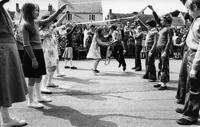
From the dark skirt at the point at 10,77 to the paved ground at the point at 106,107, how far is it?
2.06 feet

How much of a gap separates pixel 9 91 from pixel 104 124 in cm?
161

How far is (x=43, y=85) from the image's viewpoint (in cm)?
802

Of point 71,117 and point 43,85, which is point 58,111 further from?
point 43,85

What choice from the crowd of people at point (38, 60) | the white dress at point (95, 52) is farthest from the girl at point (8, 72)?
the white dress at point (95, 52)

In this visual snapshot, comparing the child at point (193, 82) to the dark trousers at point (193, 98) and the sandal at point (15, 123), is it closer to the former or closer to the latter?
the dark trousers at point (193, 98)

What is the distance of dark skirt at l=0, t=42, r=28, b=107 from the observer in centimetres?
469

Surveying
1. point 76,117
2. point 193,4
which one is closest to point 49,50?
point 76,117

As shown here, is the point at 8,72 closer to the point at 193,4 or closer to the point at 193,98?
the point at 193,98

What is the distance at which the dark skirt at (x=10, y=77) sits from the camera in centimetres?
469

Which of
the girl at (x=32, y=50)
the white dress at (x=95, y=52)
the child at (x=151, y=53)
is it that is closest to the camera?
the girl at (x=32, y=50)

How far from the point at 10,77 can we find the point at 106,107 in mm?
2292

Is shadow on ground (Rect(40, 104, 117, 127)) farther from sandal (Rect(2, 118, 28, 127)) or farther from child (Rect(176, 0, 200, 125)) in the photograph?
child (Rect(176, 0, 200, 125))

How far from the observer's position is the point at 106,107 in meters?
6.40

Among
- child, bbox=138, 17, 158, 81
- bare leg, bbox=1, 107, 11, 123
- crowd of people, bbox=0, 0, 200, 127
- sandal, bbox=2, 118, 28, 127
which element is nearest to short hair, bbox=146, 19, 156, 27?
child, bbox=138, 17, 158, 81
